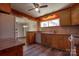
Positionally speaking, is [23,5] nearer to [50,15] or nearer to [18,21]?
[18,21]

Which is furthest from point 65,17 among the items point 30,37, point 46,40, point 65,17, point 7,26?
point 7,26

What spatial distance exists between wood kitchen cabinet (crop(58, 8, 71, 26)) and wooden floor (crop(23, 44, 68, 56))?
425 millimetres

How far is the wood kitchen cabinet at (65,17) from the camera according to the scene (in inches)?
58.0

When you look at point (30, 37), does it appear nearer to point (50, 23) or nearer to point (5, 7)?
point (50, 23)

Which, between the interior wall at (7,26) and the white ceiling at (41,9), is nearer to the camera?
the white ceiling at (41,9)

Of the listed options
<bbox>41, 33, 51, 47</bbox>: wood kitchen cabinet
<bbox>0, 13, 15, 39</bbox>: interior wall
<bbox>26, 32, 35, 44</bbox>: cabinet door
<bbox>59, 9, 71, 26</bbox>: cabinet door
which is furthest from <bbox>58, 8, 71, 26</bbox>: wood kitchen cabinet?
<bbox>0, 13, 15, 39</bbox>: interior wall

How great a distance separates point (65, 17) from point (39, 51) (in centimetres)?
63

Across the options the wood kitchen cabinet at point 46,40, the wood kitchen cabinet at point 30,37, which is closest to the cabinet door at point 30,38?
→ the wood kitchen cabinet at point 30,37

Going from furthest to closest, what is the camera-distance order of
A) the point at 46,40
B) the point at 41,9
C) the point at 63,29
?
the point at 46,40 → the point at 63,29 → the point at 41,9

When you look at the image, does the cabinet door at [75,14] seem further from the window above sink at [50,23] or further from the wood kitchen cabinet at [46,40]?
the wood kitchen cabinet at [46,40]

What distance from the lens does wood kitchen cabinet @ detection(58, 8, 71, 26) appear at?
4.83 ft

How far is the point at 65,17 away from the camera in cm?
154

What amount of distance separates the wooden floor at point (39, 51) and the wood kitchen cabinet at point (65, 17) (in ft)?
1.39

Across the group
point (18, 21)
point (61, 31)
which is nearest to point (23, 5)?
point (18, 21)
